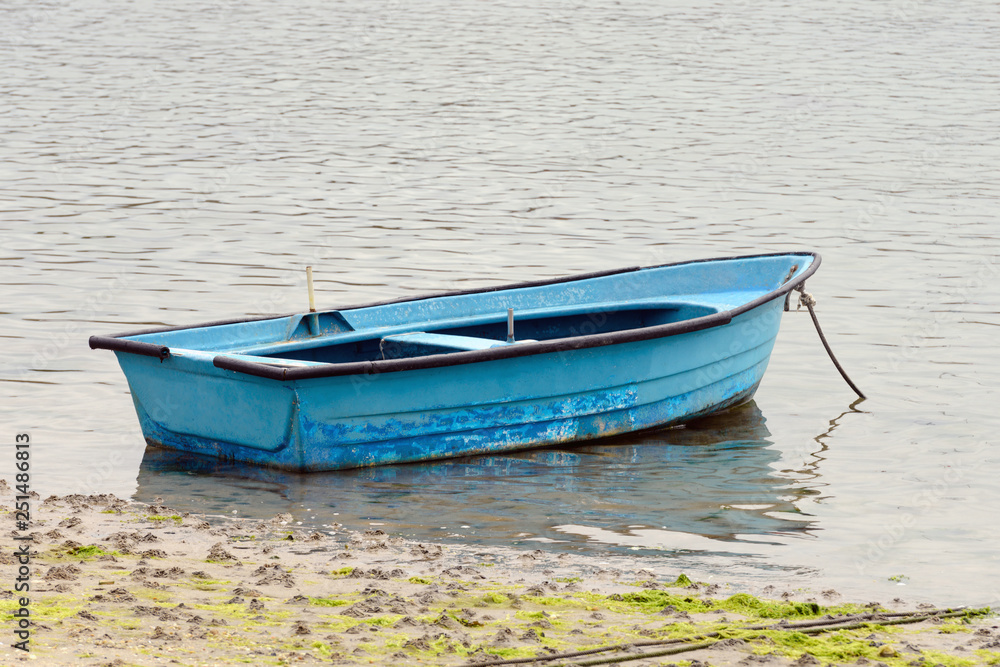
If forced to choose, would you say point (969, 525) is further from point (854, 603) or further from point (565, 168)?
point (565, 168)

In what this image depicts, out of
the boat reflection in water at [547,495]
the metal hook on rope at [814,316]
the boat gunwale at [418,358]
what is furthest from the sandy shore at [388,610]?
the metal hook on rope at [814,316]

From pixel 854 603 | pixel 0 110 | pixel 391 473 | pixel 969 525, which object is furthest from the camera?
pixel 0 110

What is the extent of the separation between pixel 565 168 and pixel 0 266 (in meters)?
9.00

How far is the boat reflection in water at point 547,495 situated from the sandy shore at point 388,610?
43cm

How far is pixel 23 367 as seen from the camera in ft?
34.7

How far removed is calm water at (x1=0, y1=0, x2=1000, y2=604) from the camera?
7.70m

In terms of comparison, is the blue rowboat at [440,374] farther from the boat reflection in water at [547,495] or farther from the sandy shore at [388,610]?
the sandy shore at [388,610]

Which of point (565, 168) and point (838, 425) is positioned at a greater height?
point (565, 168)

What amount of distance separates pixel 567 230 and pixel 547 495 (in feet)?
28.3

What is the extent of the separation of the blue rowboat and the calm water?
0.21m

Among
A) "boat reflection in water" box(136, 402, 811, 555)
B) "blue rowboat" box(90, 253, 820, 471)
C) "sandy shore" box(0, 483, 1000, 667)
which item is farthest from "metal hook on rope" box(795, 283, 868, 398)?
"sandy shore" box(0, 483, 1000, 667)

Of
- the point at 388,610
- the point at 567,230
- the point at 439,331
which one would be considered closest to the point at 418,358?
the point at 439,331

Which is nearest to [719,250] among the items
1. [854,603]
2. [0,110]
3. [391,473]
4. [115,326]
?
[115,326]

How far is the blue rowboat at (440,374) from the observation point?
7.96 metres
